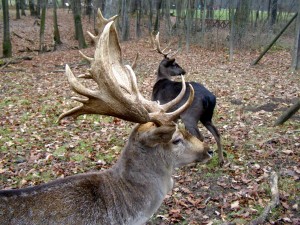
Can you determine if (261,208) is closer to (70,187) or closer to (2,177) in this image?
(70,187)

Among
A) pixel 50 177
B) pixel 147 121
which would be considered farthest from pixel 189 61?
pixel 147 121

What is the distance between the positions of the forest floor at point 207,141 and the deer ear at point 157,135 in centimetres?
153

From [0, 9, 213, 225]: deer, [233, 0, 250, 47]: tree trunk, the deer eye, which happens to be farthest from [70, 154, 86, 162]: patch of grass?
[233, 0, 250, 47]: tree trunk

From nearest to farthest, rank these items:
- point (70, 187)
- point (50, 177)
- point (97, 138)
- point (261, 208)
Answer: point (70, 187) → point (261, 208) → point (50, 177) → point (97, 138)

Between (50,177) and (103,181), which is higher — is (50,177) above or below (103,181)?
below

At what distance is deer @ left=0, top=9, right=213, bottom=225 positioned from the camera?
10.9 ft

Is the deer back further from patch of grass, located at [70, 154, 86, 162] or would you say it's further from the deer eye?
patch of grass, located at [70, 154, 86, 162]

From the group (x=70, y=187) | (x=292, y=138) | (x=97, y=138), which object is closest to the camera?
(x=70, y=187)

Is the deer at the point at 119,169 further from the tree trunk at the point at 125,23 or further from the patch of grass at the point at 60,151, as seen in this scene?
the tree trunk at the point at 125,23

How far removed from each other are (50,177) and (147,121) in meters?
2.91

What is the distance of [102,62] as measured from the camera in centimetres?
368

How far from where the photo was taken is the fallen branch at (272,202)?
4.56 metres

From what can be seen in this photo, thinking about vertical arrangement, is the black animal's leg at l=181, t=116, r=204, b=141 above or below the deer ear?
below

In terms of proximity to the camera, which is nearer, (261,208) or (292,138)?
(261,208)
